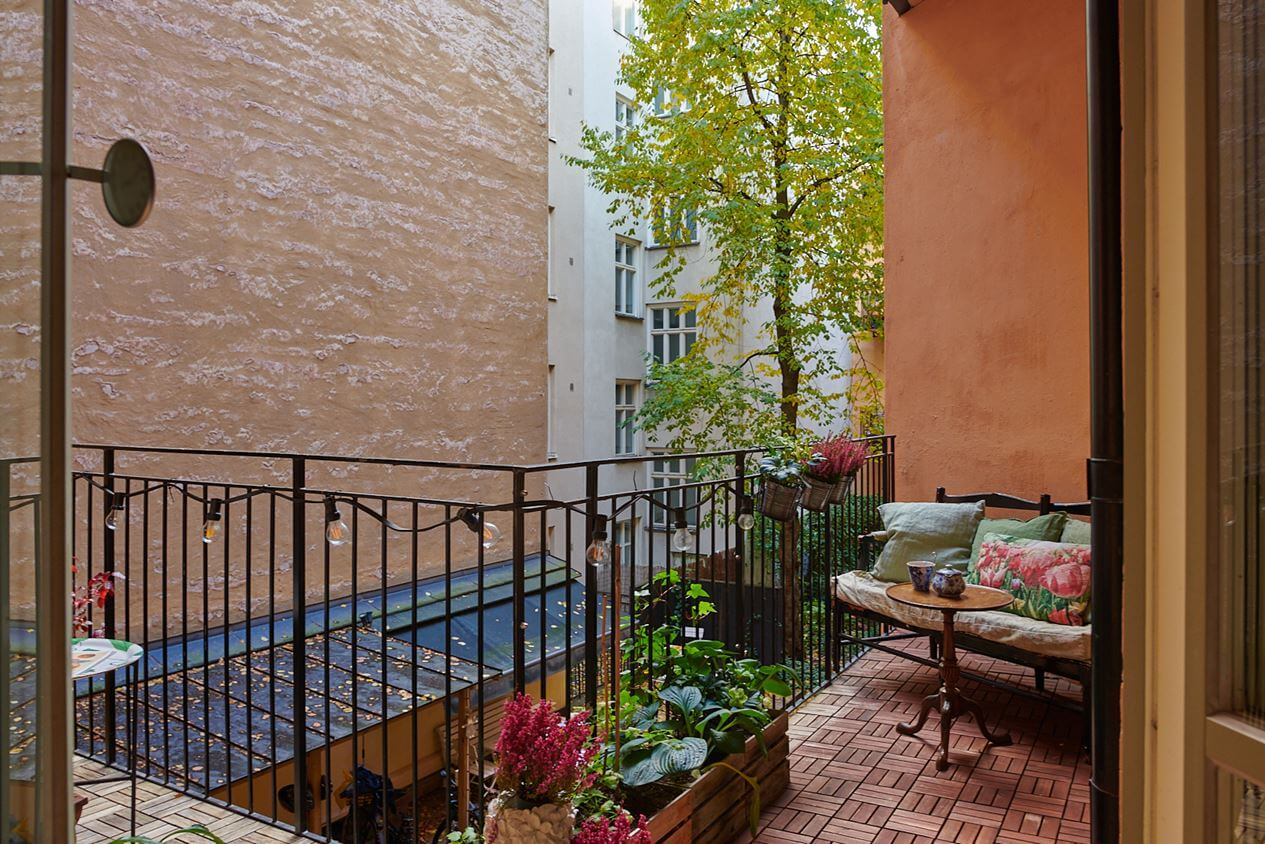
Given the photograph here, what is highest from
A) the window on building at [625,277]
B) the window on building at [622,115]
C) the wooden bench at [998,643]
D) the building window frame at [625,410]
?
the window on building at [622,115]

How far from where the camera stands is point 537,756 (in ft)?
6.38

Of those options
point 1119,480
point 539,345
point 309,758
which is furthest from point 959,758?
point 539,345

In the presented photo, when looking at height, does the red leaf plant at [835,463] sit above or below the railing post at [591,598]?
above

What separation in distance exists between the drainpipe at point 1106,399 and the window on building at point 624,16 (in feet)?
40.9

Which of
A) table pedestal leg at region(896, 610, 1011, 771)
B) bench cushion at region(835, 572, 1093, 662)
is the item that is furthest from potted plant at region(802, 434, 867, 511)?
table pedestal leg at region(896, 610, 1011, 771)

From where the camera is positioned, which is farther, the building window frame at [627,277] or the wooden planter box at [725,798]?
the building window frame at [627,277]

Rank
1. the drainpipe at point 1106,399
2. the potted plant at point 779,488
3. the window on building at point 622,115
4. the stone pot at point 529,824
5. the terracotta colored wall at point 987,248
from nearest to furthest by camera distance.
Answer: the drainpipe at point 1106,399 → the stone pot at point 529,824 → the potted plant at point 779,488 → the terracotta colored wall at point 987,248 → the window on building at point 622,115

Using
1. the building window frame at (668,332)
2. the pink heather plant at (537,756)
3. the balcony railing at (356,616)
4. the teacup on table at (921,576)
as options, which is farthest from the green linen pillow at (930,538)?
the building window frame at (668,332)

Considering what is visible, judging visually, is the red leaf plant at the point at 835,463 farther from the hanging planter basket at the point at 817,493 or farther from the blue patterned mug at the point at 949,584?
the blue patterned mug at the point at 949,584

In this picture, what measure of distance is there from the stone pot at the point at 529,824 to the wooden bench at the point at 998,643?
234 centimetres

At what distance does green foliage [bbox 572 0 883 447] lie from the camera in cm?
846

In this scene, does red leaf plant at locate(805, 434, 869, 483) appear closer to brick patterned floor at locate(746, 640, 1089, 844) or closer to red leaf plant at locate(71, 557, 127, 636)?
brick patterned floor at locate(746, 640, 1089, 844)

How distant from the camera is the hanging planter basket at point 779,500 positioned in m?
3.65

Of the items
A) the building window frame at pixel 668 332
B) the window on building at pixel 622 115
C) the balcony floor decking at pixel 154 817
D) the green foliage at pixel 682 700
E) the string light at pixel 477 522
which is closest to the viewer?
the string light at pixel 477 522
